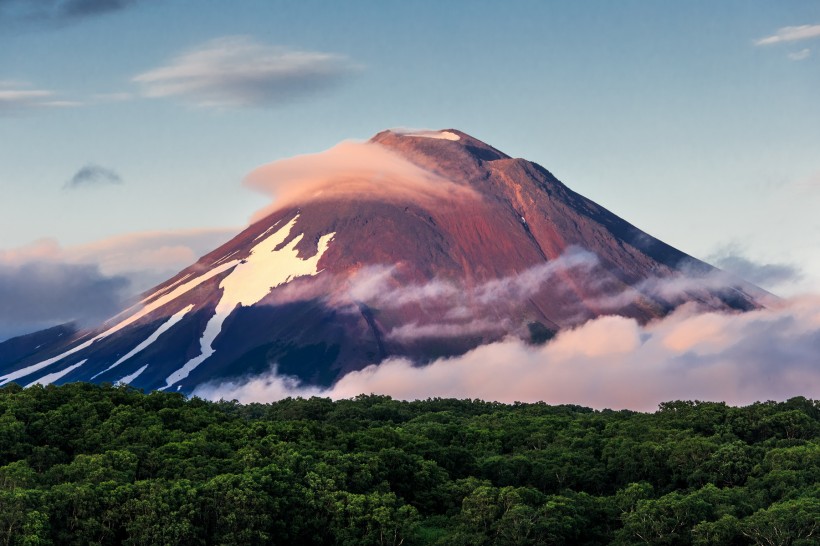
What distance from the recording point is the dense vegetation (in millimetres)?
60938

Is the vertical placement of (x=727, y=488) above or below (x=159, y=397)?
below

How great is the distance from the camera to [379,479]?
71000 mm

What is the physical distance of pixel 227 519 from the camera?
200 ft

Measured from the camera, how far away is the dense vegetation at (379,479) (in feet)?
200

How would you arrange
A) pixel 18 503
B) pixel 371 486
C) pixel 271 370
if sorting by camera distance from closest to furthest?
pixel 18 503 < pixel 371 486 < pixel 271 370

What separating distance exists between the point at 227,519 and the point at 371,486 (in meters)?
10.9

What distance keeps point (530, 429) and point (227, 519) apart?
3697cm

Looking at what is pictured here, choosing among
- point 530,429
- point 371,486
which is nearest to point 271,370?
point 530,429

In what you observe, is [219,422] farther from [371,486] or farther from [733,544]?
[733,544]

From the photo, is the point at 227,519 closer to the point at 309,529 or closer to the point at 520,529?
the point at 309,529

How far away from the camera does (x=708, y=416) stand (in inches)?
3615

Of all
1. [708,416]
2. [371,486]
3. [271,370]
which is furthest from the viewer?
[271,370]

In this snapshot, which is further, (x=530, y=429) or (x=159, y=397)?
(x=530, y=429)

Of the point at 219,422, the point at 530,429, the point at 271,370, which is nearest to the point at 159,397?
the point at 219,422
